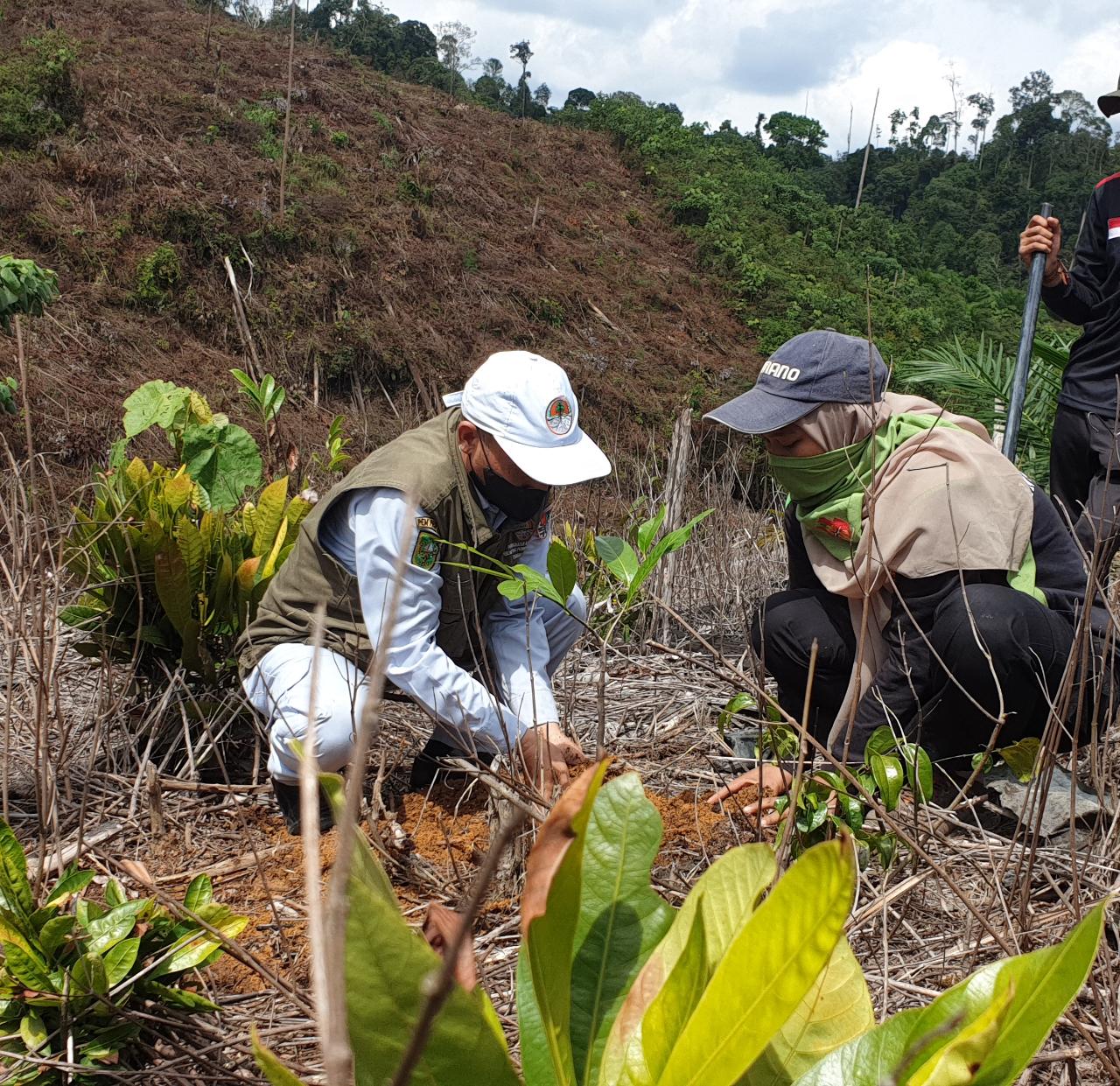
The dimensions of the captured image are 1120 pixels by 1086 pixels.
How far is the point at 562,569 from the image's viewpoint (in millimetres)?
1381

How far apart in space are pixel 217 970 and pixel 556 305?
12.6 metres

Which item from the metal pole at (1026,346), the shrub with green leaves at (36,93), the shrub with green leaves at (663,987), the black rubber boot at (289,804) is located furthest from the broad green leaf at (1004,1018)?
the shrub with green leaves at (36,93)

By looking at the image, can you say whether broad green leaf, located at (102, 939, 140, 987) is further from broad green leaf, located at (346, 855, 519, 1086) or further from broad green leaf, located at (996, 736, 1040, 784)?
broad green leaf, located at (996, 736, 1040, 784)

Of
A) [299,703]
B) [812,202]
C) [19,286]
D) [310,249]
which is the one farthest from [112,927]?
[812,202]

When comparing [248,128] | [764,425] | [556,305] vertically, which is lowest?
[764,425]

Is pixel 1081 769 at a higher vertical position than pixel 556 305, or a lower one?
lower

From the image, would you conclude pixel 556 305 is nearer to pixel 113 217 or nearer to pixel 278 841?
pixel 113 217

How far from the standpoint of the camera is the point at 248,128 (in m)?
12.9

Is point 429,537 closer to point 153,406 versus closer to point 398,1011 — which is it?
point 153,406

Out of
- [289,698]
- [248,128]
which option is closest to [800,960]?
[289,698]

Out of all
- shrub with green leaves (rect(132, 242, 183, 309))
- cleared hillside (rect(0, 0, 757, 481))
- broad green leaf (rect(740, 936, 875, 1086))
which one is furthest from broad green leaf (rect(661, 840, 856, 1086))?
shrub with green leaves (rect(132, 242, 183, 309))

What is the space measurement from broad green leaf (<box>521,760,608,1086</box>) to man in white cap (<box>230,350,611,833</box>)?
1065mm

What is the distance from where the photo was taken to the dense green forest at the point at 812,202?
15516 mm

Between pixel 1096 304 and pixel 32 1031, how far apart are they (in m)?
3.49
